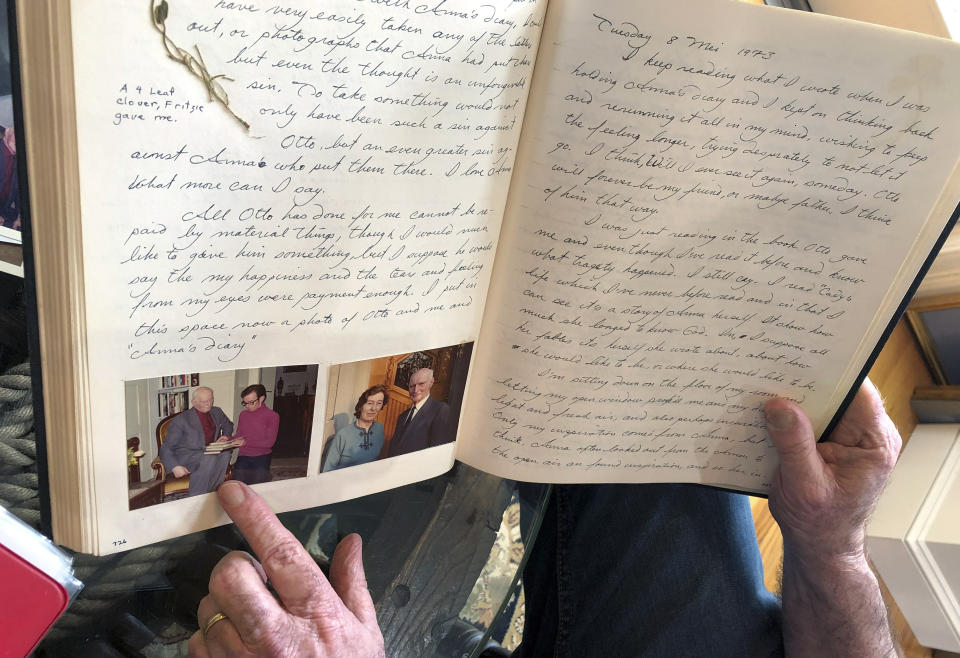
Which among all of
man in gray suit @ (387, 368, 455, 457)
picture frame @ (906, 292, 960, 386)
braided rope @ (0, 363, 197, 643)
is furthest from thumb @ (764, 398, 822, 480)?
picture frame @ (906, 292, 960, 386)

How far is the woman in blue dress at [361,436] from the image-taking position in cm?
53

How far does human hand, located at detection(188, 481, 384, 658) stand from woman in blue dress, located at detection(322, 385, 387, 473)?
6cm

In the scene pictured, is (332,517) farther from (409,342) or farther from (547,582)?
(547,582)

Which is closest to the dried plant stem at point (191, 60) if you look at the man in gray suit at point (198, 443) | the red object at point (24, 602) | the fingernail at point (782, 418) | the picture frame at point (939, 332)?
the man in gray suit at point (198, 443)

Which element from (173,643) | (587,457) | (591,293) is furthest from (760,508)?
(173,643)

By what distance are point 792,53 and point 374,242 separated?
313 millimetres

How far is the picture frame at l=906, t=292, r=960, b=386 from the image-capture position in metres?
1.26

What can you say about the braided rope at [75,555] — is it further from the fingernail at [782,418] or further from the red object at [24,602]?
the fingernail at [782,418]

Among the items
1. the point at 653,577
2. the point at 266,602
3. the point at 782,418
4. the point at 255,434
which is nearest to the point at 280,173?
the point at 255,434

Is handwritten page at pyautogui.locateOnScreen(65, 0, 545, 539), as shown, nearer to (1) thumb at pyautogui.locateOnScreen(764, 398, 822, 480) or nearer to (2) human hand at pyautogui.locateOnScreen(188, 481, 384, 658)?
(2) human hand at pyautogui.locateOnScreen(188, 481, 384, 658)

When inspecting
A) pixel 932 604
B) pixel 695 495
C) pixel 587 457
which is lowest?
pixel 932 604

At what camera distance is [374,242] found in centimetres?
47

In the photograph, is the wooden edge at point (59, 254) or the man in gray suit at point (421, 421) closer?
the wooden edge at point (59, 254)

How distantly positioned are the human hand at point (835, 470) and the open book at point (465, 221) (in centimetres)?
3
